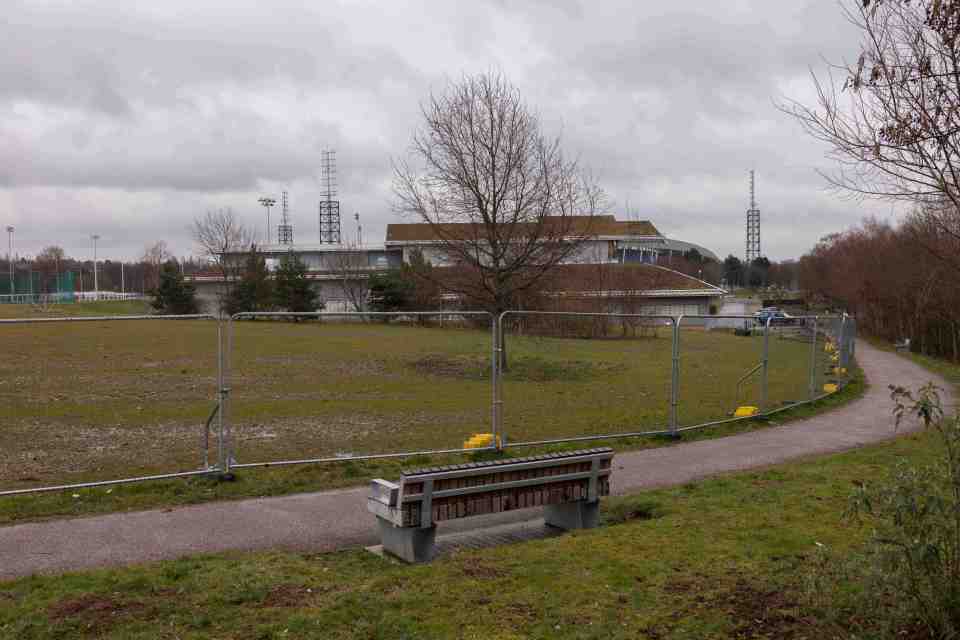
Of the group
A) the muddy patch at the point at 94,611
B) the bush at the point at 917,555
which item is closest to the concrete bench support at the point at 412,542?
the muddy patch at the point at 94,611

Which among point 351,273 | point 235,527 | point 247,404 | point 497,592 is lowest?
point 235,527

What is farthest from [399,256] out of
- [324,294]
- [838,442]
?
[838,442]

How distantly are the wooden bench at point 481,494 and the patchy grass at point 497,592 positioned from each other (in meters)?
0.28

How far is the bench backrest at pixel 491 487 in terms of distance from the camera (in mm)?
6062

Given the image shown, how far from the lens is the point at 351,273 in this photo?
66.1 metres

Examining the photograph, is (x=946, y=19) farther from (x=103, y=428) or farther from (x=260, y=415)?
(x=103, y=428)

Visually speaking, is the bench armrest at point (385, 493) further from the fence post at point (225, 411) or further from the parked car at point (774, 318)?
the parked car at point (774, 318)

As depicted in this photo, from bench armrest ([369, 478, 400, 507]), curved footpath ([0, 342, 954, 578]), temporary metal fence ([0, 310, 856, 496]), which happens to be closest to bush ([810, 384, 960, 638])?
bench armrest ([369, 478, 400, 507])

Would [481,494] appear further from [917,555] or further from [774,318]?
[774,318]

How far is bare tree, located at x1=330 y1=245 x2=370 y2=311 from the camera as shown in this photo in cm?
6021

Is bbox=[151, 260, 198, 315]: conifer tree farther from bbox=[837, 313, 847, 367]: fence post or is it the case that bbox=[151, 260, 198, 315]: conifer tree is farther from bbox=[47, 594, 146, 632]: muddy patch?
bbox=[47, 594, 146, 632]: muddy patch

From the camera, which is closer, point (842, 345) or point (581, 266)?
point (842, 345)

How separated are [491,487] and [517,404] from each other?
5.46 meters

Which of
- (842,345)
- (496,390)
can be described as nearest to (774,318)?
(842,345)
